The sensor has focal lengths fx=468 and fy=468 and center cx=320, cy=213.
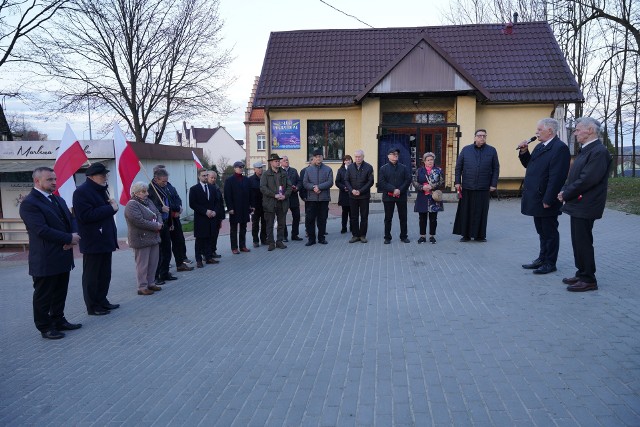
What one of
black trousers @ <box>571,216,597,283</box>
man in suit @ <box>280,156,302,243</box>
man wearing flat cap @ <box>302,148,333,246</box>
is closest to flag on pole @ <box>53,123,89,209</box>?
man in suit @ <box>280,156,302,243</box>

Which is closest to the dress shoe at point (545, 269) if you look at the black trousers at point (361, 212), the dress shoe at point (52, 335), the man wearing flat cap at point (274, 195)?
the black trousers at point (361, 212)

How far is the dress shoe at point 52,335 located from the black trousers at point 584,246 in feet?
21.0

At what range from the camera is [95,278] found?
623 cm

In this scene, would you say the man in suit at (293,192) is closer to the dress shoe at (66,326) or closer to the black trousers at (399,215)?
the black trousers at (399,215)

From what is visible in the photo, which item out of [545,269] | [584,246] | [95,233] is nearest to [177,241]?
[95,233]

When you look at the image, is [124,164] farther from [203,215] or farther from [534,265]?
[534,265]

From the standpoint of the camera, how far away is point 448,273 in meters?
7.38

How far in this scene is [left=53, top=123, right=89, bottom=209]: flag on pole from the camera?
256 inches

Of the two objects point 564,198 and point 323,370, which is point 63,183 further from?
point 564,198

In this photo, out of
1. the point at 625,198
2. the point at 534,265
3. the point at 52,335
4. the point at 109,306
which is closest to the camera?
the point at 52,335

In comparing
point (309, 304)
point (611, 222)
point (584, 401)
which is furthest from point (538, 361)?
point (611, 222)

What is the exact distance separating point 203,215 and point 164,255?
129 centimetres

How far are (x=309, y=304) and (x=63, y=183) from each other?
3.80 metres

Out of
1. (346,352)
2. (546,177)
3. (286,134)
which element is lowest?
(346,352)
